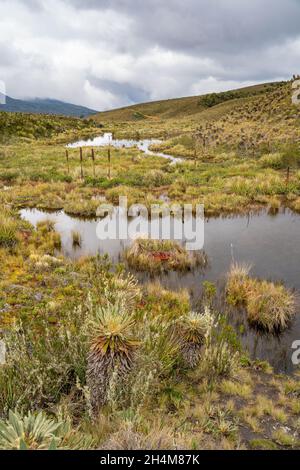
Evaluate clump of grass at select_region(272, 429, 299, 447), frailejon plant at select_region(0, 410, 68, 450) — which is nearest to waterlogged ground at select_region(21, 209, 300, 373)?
clump of grass at select_region(272, 429, 299, 447)

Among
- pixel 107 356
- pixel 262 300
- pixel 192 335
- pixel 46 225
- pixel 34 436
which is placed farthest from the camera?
pixel 46 225

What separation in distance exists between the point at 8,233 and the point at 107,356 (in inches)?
391

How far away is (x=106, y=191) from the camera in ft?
72.8

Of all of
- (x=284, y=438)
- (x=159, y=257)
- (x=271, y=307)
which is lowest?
(x=284, y=438)

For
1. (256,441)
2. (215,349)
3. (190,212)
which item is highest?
(190,212)

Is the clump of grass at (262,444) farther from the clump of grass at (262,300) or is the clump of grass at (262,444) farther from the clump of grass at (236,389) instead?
the clump of grass at (262,300)

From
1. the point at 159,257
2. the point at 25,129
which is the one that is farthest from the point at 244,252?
the point at 25,129

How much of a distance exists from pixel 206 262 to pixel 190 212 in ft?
21.1

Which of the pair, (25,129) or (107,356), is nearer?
(107,356)

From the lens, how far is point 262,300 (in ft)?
30.0

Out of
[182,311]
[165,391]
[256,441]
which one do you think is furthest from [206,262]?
[256,441]

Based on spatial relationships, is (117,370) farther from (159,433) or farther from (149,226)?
(149,226)

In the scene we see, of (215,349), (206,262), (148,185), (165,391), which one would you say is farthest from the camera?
(148,185)

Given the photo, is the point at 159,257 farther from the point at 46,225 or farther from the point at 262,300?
the point at 46,225
